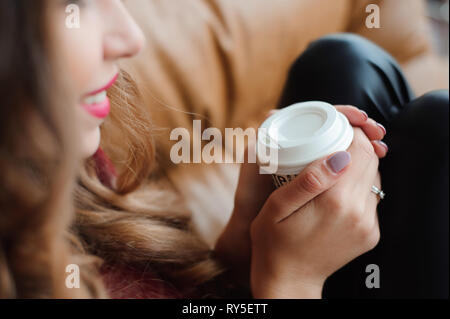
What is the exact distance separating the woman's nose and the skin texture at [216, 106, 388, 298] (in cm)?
20

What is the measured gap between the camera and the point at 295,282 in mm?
519

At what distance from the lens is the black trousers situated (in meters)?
0.47

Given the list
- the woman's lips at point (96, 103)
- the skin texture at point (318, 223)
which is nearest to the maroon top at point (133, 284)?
the skin texture at point (318, 223)

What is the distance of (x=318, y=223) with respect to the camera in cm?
47

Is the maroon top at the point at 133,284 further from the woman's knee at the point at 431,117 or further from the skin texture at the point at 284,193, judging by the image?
the woman's knee at the point at 431,117

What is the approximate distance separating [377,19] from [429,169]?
596 mm

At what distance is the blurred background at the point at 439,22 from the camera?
1.30 metres

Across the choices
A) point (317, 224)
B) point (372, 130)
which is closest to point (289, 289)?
point (317, 224)

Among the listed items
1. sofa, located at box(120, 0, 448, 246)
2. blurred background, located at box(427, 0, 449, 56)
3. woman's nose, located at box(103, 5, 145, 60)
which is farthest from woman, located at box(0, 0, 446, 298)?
blurred background, located at box(427, 0, 449, 56)

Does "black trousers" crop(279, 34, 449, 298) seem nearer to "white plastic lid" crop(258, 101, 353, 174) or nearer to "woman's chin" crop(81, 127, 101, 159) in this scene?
"white plastic lid" crop(258, 101, 353, 174)

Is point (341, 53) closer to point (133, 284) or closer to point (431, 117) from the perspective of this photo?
point (431, 117)

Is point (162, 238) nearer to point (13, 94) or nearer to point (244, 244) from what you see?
point (244, 244)

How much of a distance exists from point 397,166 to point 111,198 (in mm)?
357
